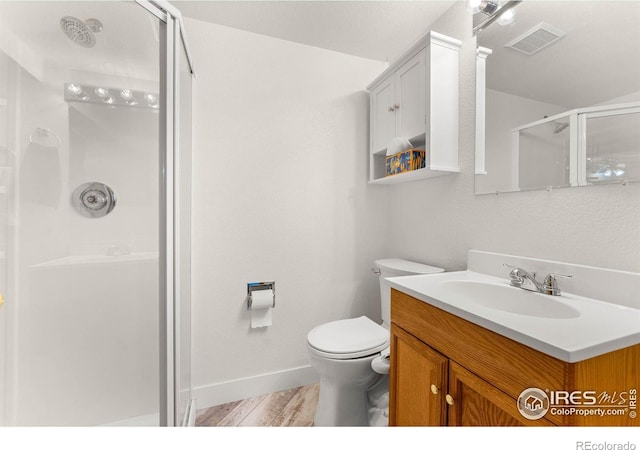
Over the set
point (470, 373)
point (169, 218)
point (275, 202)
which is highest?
point (275, 202)

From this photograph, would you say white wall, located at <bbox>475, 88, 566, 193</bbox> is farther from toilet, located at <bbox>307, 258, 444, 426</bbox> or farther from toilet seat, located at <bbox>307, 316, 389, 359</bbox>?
toilet seat, located at <bbox>307, 316, 389, 359</bbox>

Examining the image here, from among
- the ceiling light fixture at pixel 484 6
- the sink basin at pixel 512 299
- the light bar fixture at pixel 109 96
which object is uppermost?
the ceiling light fixture at pixel 484 6

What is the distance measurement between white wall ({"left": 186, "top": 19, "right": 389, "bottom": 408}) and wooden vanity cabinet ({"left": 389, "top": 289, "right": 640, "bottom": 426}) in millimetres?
822

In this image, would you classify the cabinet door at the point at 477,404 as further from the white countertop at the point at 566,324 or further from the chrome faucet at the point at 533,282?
the chrome faucet at the point at 533,282

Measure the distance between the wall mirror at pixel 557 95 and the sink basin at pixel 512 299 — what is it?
43cm

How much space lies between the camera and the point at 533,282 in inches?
38.8

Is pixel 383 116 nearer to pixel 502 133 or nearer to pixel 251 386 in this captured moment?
pixel 502 133

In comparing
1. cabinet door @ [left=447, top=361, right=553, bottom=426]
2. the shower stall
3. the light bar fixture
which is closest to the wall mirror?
cabinet door @ [left=447, top=361, right=553, bottom=426]

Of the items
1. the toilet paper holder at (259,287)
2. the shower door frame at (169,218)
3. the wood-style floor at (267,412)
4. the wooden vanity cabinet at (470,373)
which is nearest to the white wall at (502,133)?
the wooden vanity cabinet at (470,373)

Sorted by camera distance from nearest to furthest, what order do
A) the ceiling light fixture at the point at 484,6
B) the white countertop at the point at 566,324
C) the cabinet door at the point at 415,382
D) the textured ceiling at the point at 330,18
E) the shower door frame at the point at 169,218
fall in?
the white countertop at the point at 566,324 < the cabinet door at the point at 415,382 < the shower door frame at the point at 169,218 < the ceiling light fixture at the point at 484,6 < the textured ceiling at the point at 330,18

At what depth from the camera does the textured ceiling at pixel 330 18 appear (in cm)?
146

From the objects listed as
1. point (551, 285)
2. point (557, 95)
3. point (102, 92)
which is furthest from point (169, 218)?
point (557, 95)

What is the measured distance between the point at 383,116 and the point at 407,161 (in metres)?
0.44
